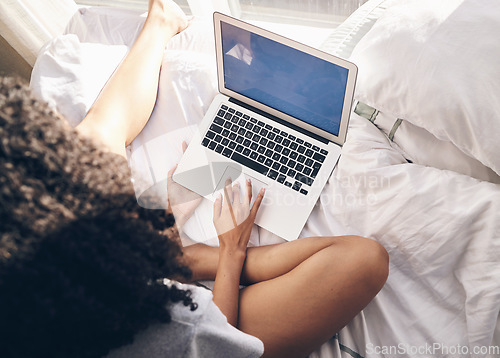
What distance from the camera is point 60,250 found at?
0.46 m

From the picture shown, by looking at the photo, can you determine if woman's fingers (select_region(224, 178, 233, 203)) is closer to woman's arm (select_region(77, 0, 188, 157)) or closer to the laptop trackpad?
the laptop trackpad

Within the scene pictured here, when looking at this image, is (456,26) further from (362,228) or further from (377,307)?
(377,307)

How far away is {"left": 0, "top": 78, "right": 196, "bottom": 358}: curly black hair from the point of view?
0.45m

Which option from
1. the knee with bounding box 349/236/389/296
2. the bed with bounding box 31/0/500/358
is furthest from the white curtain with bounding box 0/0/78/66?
the knee with bounding box 349/236/389/296

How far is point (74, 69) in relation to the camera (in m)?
0.96

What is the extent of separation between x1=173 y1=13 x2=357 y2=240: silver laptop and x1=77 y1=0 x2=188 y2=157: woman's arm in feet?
0.57

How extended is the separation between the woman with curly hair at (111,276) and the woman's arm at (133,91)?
11.3 inches

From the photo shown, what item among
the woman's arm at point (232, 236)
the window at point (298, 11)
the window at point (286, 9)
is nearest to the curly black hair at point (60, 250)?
the woman's arm at point (232, 236)

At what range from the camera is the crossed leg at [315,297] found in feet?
2.22

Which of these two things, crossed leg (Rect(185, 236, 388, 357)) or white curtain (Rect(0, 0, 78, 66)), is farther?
white curtain (Rect(0, 0, 78, 66))

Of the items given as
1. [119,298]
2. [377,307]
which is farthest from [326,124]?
[119,298]

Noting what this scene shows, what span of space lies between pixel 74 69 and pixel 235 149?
1.71ft

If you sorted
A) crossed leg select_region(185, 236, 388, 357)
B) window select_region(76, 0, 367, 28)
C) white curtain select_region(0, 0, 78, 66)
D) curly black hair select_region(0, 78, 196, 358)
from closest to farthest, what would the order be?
curly black hair select_region(0, 78, 196, 358), crossed leg select_region(185, 236, 388, 357), white curtain select_region(0, 0, 78, 66), window select_region(76, 0, 367, 28)

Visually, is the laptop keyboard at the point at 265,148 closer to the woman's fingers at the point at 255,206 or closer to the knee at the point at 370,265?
the woman's fingers at the point at 255,206
